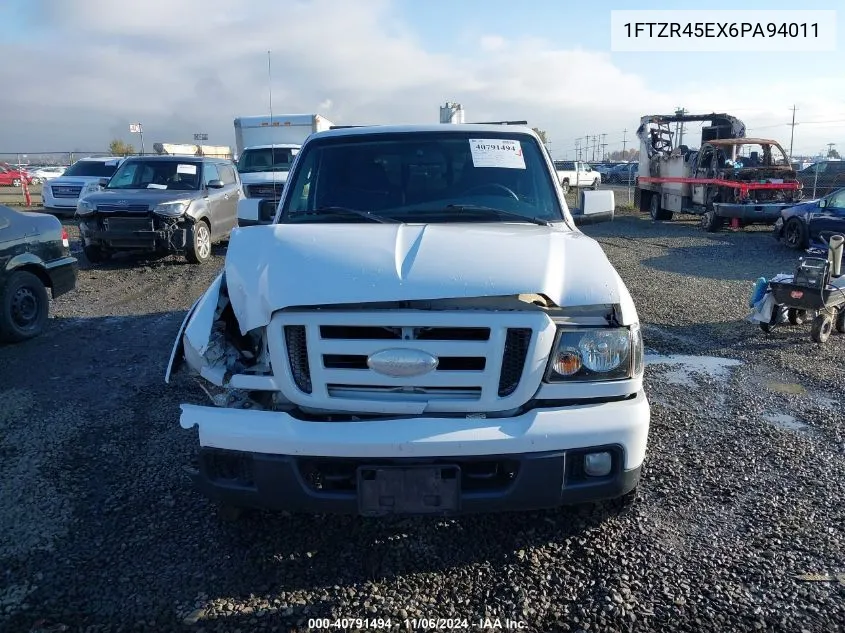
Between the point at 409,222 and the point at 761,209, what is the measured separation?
14711 mm

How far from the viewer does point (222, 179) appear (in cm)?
1209

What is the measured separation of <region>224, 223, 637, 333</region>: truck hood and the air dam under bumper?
1.49ft

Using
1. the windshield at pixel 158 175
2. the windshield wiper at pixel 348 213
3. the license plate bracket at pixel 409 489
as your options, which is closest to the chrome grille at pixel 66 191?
the windshield at pixel 158 175

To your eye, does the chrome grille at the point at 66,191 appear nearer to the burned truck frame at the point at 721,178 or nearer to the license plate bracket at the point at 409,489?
the burned truck frame at the point at 721,178

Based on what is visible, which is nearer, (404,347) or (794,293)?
(404,347)

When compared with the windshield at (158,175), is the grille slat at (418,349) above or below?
below

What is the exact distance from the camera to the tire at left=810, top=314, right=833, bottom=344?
20.6 feet

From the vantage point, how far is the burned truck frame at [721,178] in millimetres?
15984

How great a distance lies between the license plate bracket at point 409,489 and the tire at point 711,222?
625 inches

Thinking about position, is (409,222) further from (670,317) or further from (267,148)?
(267,148)

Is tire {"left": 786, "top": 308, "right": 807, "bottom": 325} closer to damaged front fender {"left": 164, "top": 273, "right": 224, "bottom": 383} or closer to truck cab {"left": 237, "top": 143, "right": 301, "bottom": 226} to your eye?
damaged front fender {"left": 164, "top": 273, "right": 224, "bottom": 383}

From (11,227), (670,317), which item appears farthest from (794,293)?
(11,227)

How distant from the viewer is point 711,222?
1644cm

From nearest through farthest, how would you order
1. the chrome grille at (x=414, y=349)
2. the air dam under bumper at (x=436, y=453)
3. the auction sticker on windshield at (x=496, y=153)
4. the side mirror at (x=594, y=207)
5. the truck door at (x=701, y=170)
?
1. the air dam under bumper at (x=436, y=453)
2. the chrome grille at (x=414, y=349)
3. the auction sticker on windshield at (x=496, y=153)
4. the side mirror at (x=594, y=207)
5. the truck door at (x=701, y=170)
